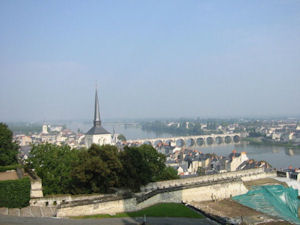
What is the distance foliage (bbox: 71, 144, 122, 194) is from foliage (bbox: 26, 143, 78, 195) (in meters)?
0.60

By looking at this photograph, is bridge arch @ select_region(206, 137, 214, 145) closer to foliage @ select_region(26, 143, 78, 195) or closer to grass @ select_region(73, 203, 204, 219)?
foliage @ select_region(26, 143, 78, 195)

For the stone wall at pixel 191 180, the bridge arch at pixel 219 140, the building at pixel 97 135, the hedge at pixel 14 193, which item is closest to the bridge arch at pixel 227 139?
the bridge arch at pixel 219 140

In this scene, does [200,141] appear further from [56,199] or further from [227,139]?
[56,199]

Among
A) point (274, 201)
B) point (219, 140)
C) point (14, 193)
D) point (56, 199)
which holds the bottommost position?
point (219, 140)

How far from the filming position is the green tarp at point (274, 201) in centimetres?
1212

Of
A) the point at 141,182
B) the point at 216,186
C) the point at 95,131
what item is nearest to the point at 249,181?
the point at 216,186

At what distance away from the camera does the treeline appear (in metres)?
12.0

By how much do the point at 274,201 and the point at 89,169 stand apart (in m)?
7.82

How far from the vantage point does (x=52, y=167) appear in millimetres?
13172

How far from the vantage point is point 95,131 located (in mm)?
32125

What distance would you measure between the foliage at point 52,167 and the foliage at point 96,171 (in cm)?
60

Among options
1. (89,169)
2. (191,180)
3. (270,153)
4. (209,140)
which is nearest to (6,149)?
(89,169)

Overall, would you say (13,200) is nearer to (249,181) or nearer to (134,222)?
(134,222)

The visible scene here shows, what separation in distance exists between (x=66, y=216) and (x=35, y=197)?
2.22m
